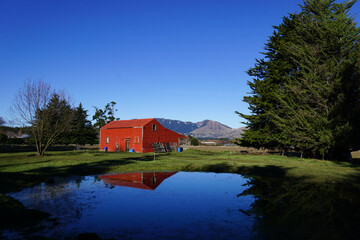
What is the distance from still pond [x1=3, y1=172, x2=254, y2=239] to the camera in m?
6.88

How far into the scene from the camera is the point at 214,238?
21.6ft

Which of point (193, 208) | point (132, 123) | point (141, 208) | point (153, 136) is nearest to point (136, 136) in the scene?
point (153, 136)

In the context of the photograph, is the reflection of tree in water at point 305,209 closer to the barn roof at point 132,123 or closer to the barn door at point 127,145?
the barn roof at point 132,123

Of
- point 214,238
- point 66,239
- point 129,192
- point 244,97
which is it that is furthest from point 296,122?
point 66,239

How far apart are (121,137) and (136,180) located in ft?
115

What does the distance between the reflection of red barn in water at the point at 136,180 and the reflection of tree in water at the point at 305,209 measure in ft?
16.9

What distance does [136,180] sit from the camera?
1544 cm

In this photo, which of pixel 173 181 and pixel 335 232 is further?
pixel 173 181

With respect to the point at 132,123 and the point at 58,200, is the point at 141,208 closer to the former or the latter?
the point at 58,200

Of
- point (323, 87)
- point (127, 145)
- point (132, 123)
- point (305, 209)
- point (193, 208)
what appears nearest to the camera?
point (305, 209)

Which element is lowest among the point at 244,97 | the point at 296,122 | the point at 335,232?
the point at 335,232

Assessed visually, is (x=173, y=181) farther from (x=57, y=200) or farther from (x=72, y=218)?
(x=72, y=218)

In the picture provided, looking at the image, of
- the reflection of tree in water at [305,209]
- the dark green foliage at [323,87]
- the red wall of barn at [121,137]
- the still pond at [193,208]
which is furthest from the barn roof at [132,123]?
the reflection of tree in water at [305,209]

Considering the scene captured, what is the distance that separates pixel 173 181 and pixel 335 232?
9.77m
